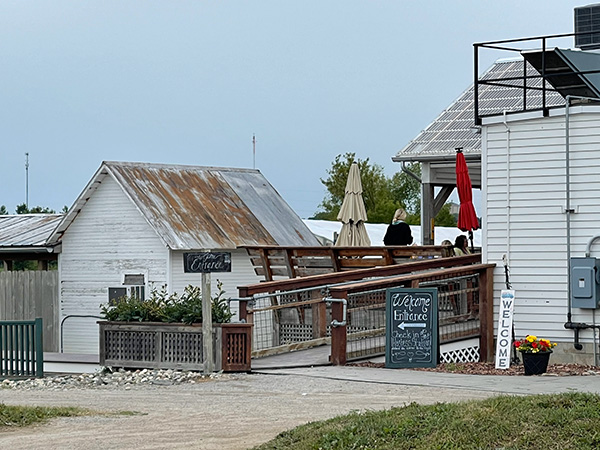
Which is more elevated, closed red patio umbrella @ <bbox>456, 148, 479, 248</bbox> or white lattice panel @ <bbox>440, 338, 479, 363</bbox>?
closed red patio umbrella @ <bbox>456, 148, 479, 248</bbox>

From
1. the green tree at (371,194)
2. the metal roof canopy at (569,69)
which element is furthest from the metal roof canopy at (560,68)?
the green tree at (371,194)

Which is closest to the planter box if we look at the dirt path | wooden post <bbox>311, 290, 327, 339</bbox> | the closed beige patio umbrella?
the dirt path

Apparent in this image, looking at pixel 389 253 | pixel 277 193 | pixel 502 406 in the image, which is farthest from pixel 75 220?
pixel 502 406

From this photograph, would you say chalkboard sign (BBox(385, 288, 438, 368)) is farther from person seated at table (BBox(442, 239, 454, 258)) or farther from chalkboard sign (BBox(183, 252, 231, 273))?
person seated at table (BBox(442, 239, 454, 258))

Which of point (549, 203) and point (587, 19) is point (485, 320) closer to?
point (549, 203)

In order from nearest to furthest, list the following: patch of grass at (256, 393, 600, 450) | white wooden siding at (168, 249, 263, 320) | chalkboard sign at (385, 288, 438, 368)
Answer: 1. patch of grass at (256, 393, 600, 450)
2. chalkboard sign at (385, 288, 438, 368)
3. white wooden siding at (168, 249, 263, 320)

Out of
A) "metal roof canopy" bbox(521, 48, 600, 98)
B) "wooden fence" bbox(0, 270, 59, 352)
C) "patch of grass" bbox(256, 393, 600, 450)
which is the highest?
"metal roof canopy" bbox(521, 48, 600, 98)

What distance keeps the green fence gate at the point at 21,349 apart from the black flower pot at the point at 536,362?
887cm

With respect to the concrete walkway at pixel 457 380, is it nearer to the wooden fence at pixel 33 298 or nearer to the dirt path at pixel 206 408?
the dirt path at pixel 206 408

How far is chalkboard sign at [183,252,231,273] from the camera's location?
Result: 16531 mm

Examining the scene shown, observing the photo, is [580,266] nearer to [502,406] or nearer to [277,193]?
[502,406]

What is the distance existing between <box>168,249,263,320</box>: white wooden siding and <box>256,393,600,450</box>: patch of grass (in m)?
18.8

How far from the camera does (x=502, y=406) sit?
31.3 ft

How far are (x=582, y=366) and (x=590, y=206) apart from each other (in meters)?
2.54
